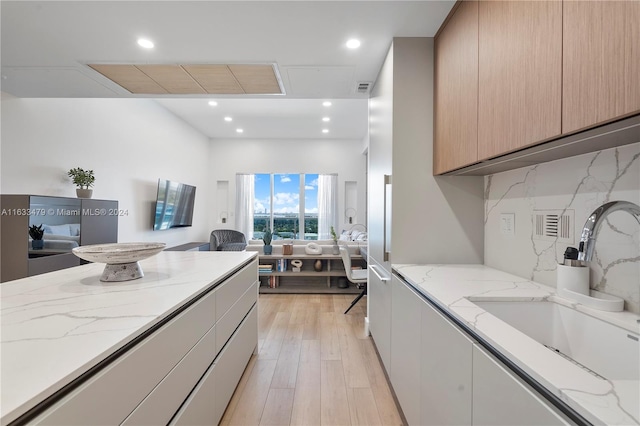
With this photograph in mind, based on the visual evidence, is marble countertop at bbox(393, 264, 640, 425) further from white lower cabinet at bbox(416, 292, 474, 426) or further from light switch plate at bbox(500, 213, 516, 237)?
light switch plate at bbox(500, 213, 516, 237)

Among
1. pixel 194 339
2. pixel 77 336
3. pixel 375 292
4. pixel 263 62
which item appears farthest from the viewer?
pixel 375 292

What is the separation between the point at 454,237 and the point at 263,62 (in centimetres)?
201

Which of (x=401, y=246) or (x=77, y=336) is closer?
(x=77, y=336)

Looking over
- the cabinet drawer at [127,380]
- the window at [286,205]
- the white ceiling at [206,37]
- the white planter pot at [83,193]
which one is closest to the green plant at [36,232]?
the white planter pot at [83,193]

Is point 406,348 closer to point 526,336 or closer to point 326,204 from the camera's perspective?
point 526,336

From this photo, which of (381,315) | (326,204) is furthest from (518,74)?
(326,204)

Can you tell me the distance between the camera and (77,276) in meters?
1.39

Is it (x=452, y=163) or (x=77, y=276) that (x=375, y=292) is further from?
(x=77, y=276)

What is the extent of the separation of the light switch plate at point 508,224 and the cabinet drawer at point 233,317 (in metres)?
1.72

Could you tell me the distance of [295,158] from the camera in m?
7.22

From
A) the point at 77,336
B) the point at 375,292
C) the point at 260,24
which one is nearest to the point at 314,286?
the point at 375,292

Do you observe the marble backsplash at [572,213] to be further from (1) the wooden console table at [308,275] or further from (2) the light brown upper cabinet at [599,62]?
(1) the wooden console table at [308,275]

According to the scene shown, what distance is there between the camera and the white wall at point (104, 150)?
2779 mm

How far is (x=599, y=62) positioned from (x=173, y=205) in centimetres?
559
